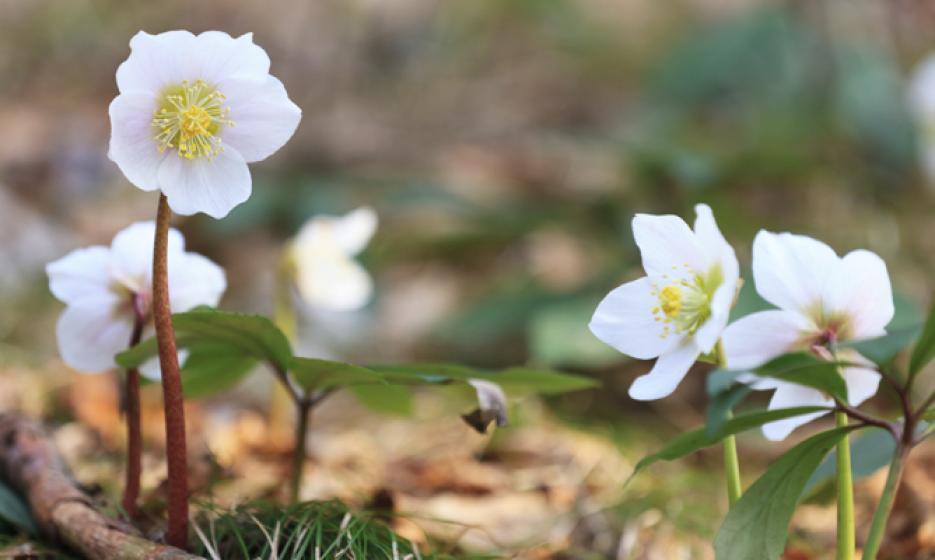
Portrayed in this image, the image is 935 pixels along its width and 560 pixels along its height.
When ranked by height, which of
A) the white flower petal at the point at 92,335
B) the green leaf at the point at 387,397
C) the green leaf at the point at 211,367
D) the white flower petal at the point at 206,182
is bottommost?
the green leaf at the point at 387,397

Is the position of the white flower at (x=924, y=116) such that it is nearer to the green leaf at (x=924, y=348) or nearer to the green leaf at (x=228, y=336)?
the green leaf at (x=924, y=348)

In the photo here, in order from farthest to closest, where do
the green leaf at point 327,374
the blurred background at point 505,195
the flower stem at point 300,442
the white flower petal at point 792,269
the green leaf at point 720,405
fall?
the blurred background at point 505,195
the flower stem at point 300,442
the green leaf at point 327,374
the white flower petal at point 792,269
the green leaf at point 720,405

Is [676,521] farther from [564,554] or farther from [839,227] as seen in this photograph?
[839,227]

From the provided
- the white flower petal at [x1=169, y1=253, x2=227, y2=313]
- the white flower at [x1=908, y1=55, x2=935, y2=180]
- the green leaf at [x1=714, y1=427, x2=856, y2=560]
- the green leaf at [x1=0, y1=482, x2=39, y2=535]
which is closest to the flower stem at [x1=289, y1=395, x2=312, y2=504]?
the white flower petal at [x1=169, y1=253, x2=227, y2=313]

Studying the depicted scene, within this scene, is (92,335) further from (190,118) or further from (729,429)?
(729,429)

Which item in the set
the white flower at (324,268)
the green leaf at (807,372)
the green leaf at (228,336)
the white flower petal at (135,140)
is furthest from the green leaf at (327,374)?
the white flower at (324,268)

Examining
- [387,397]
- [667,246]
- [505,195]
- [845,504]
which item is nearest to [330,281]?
[387,397]

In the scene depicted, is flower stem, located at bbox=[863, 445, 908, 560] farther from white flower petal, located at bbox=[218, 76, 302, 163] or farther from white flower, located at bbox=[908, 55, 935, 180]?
white flower, located at bbox=[908, 55, 935, 180]
